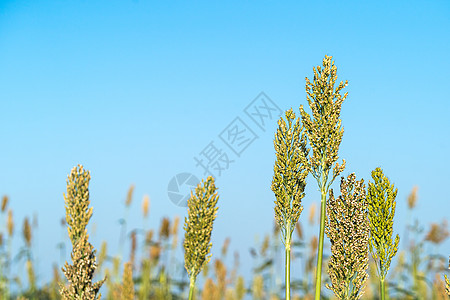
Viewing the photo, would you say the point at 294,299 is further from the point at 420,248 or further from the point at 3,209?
the point at 3,209

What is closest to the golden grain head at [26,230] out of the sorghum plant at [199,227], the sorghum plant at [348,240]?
the sorghum plant at [199,227]

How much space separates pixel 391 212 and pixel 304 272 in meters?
4.53

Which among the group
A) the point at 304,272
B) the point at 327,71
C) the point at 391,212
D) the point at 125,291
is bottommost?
the point at 125,291

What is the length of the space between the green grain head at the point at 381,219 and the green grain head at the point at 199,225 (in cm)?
277

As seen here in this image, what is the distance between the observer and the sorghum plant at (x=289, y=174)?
7613 millimetres

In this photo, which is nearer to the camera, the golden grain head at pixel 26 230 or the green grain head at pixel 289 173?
the green grain head at pixel 289 173

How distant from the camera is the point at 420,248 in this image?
39.4 feet

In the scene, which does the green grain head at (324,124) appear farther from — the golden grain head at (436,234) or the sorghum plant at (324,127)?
the golden grain head at (436,234)

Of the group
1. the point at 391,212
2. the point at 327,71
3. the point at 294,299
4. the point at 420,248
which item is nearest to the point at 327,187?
the point at 391,212

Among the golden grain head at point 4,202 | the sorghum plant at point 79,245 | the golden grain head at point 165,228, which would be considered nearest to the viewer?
the sorghum plant at point 79,245

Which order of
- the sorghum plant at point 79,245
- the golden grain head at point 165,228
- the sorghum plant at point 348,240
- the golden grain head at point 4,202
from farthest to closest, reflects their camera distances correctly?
the golden grain head at point 4,202, the golden grain head at point 165,228, the sorghum plant at point 348,240, the sorghum plant at point 79,245

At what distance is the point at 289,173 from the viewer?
24.9ft

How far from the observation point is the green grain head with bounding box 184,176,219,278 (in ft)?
23.0

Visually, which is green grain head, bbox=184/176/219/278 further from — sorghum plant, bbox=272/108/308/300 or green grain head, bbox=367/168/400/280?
green grain head, bbox=367/168/400/280
